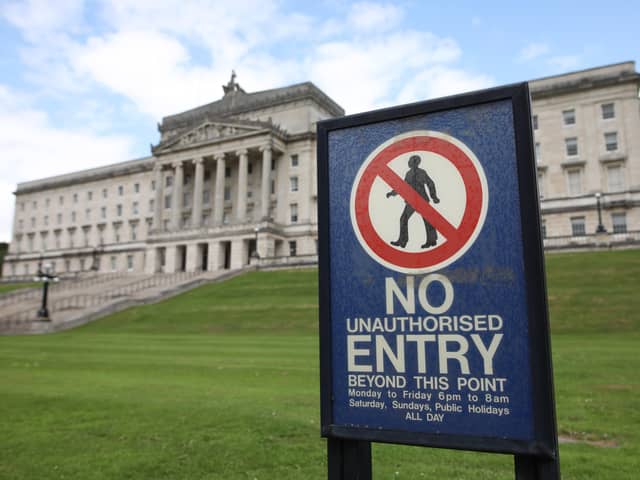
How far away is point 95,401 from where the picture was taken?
344 inches

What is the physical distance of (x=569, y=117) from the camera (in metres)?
55.9

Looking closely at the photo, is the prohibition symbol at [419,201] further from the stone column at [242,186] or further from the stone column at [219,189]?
the stone column at [219,189]

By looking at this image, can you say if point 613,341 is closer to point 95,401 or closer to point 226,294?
point 95,401

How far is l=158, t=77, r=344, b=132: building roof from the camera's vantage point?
223 feet

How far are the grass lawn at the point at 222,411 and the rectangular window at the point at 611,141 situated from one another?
3989cm

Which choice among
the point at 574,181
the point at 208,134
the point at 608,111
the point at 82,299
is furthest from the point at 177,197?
the point at 608,111

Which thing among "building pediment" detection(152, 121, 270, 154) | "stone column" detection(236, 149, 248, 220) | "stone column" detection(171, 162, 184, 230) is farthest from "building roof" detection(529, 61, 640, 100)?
"stone column" detection(171, 162, 184, 230)

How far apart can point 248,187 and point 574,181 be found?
134 ft

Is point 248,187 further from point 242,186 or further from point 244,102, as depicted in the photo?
point 244,102

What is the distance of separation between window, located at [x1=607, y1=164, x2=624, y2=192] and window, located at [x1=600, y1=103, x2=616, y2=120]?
5.66m

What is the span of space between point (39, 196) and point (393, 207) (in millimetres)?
105998

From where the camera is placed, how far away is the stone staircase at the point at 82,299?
30.5 metres

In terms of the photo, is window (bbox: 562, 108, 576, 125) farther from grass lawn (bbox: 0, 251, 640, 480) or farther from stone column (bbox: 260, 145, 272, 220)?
grass lawn (bbox: 0, 251, 640, 480)

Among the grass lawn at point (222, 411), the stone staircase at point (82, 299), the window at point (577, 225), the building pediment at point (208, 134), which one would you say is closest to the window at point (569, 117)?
the window at point (577, 225)
